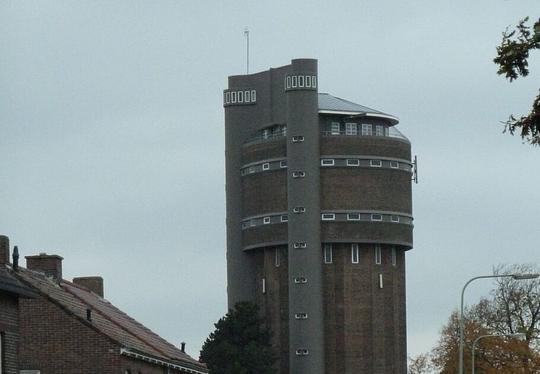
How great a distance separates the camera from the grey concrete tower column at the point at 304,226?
132125 millimetres

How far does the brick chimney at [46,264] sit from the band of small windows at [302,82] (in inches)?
2945

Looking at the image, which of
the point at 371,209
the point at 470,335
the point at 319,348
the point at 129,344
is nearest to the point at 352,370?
the point at 319,348

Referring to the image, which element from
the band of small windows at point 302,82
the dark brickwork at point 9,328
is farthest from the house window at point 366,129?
the dark brickwork at point 9,328

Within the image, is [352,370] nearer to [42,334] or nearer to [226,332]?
[226,332]

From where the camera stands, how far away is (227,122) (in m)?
143

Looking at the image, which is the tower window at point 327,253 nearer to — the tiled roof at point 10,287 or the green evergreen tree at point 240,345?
the green evergreen tree at point 240,345

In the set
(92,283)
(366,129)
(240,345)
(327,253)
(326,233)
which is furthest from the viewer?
(366,129)

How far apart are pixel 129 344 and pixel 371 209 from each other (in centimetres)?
7921

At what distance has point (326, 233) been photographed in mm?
134000

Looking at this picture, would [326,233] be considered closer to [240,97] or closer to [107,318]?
[240,97]

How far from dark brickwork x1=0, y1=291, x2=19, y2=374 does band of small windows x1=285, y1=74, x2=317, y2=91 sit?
309 ft

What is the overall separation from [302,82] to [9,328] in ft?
313

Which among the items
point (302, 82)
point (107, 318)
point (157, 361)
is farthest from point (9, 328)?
point (302, 82)

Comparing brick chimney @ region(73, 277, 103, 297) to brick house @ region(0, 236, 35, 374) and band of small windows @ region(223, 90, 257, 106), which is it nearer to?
brick house @ region(0, 236, 35, 374)
